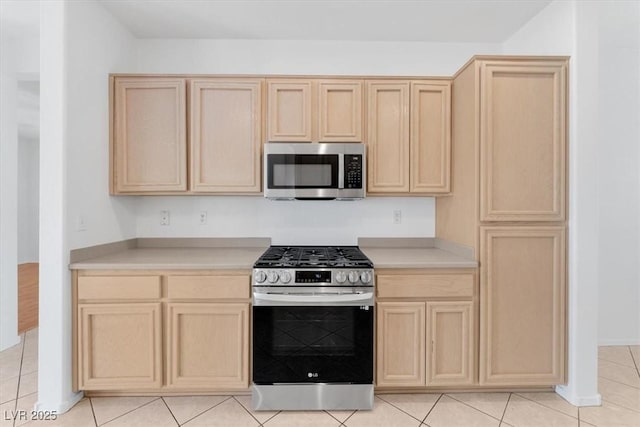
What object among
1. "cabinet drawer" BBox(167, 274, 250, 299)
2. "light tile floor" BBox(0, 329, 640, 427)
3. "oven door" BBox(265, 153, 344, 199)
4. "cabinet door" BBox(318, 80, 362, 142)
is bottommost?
"light tile floor" BBox(0, 329, 640, 427)

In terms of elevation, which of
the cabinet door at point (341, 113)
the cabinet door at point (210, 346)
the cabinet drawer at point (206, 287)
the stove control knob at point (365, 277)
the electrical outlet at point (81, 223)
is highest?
the cabinet door at point (341, 113)

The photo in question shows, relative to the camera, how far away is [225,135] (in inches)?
104

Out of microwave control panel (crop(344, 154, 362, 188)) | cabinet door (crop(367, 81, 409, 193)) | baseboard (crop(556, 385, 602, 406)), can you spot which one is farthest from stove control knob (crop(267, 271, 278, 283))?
baseboard (crop(556, 385, 602, 406))

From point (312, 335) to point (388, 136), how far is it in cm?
155

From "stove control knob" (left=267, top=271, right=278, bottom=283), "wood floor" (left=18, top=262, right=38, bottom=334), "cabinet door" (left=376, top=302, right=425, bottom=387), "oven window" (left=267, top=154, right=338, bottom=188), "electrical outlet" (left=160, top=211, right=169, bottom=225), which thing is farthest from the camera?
"wood floor" (left=18, top=262, right=38, bottom=334)

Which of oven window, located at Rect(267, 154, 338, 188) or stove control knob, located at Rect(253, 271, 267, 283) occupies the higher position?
oven window, located at Rect(267, 154, 338, 188)

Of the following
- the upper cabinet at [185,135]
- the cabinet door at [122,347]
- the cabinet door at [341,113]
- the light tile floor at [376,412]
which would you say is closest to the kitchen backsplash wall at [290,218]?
the upper cabinet at [185,135]

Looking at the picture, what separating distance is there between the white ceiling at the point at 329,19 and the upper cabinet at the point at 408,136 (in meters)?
0.50

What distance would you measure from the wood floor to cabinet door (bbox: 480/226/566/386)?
13.7ft

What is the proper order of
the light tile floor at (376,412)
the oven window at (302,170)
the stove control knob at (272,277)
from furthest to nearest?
the oven window at (302,170) < the stove control knob at (272,277) < the light tile floor at (376,412)

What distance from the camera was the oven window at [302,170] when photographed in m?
2.58

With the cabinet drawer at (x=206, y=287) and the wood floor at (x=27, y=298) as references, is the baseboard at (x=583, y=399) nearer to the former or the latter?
the cabinet drawer at (x=206, y=287)

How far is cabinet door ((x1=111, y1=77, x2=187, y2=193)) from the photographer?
2.61 meters

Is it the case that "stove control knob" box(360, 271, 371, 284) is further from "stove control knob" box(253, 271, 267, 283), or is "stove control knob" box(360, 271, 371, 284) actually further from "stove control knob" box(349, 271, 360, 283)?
"stove control knob" box(253, 271, 267, 283)
